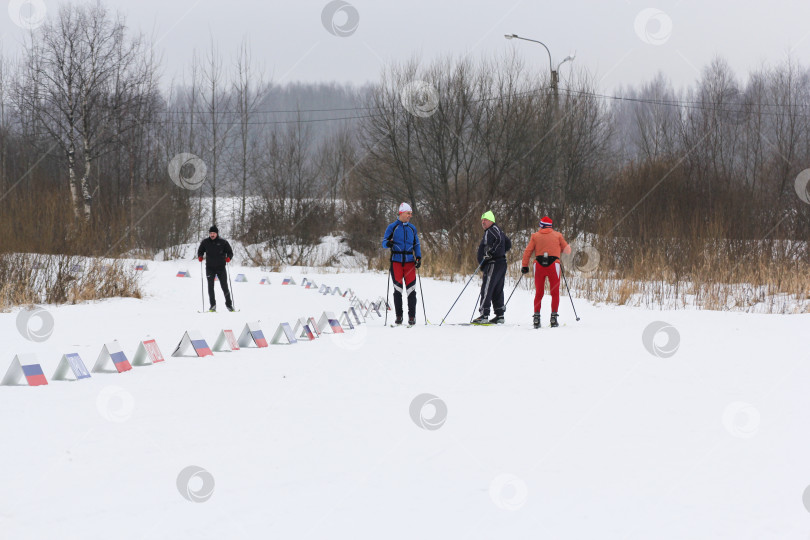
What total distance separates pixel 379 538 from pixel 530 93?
972 inches

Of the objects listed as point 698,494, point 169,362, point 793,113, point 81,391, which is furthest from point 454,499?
point 793,113

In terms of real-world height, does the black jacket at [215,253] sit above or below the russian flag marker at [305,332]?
above

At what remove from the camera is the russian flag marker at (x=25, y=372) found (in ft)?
21.1

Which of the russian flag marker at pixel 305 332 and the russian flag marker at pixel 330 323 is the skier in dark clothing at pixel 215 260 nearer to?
the russian flag marker at pixel 330 323

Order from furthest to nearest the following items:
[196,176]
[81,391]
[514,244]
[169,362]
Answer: [196,176] → [514,244] → [169,362] → [81,391]

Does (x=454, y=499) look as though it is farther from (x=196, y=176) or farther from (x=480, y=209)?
(x=196, y=176)

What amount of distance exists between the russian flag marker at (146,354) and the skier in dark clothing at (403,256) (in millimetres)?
4318

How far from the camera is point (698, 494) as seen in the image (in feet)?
12.8

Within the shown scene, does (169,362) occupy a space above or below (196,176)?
below

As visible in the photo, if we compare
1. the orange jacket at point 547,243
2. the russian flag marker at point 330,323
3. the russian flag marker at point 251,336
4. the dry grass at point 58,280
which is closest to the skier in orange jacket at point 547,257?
the orange jacket at point 547,243

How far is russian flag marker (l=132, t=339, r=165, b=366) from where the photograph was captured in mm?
7695

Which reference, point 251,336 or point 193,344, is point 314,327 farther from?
point 193,344

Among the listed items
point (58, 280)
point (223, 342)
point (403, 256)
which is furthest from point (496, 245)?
point (58, 280)

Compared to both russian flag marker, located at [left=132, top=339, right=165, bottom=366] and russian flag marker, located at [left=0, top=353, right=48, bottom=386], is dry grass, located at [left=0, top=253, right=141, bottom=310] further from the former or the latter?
russian flag marker, located at [left=0, top=353, right=48, bottom=386]
